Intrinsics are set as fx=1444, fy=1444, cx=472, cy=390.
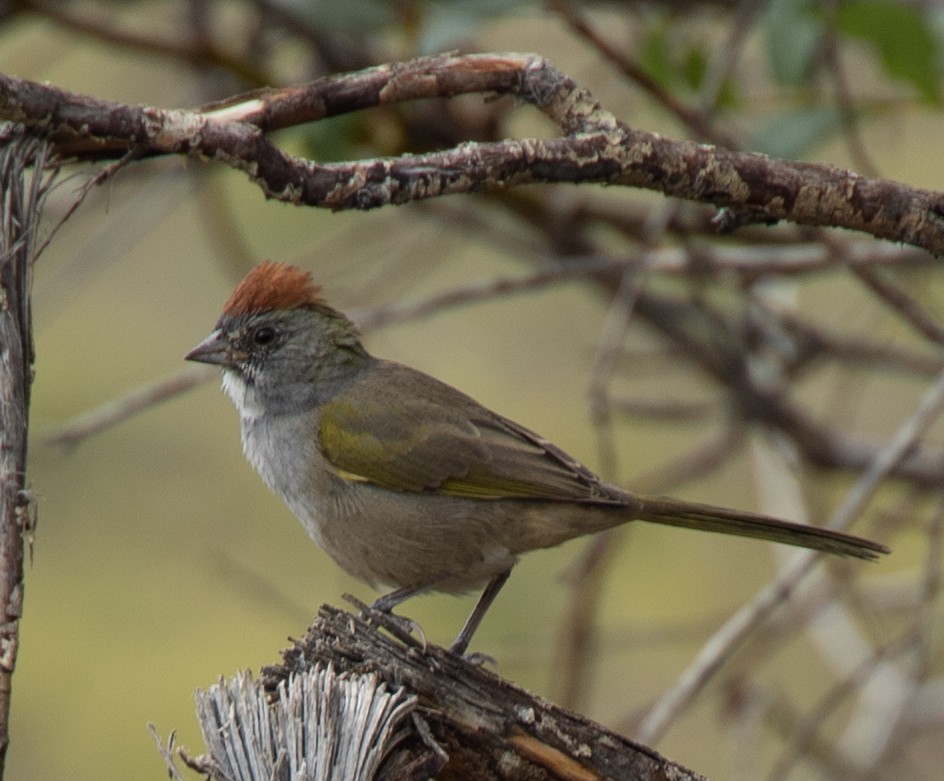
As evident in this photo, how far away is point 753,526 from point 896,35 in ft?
5.03

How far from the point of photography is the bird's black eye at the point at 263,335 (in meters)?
4.46

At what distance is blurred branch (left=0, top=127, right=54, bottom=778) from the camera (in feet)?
7.73

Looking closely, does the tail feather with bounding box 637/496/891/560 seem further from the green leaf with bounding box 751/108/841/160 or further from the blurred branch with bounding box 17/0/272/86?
the blurred branch with bounding box 17/0/272/86

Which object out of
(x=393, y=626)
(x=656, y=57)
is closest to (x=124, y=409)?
(x=656, y=57)

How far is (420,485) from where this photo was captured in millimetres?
4000

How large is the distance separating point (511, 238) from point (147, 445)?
2.92 meters

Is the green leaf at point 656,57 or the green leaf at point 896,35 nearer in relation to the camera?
the green leaf at point 896,35

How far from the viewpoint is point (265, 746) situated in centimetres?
231

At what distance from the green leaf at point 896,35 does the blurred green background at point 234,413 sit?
1.79ft

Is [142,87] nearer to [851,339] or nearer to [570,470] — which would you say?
[851,339]

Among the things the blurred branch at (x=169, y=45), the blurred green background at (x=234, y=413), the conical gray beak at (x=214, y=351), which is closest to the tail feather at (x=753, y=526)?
the conical gray beak at (x=214, y=351)

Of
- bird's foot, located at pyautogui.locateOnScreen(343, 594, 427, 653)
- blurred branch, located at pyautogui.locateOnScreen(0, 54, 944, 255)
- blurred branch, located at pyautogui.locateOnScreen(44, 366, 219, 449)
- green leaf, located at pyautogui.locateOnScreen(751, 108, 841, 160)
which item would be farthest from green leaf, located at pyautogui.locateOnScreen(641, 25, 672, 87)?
bird's foot, located at pyautogui.locateOnScreen(343, 594, 427, 653)

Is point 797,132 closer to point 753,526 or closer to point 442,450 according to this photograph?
point 753,526

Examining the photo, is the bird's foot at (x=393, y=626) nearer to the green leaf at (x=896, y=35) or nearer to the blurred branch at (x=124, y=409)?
the blurred branch at (x=124, y=409)
